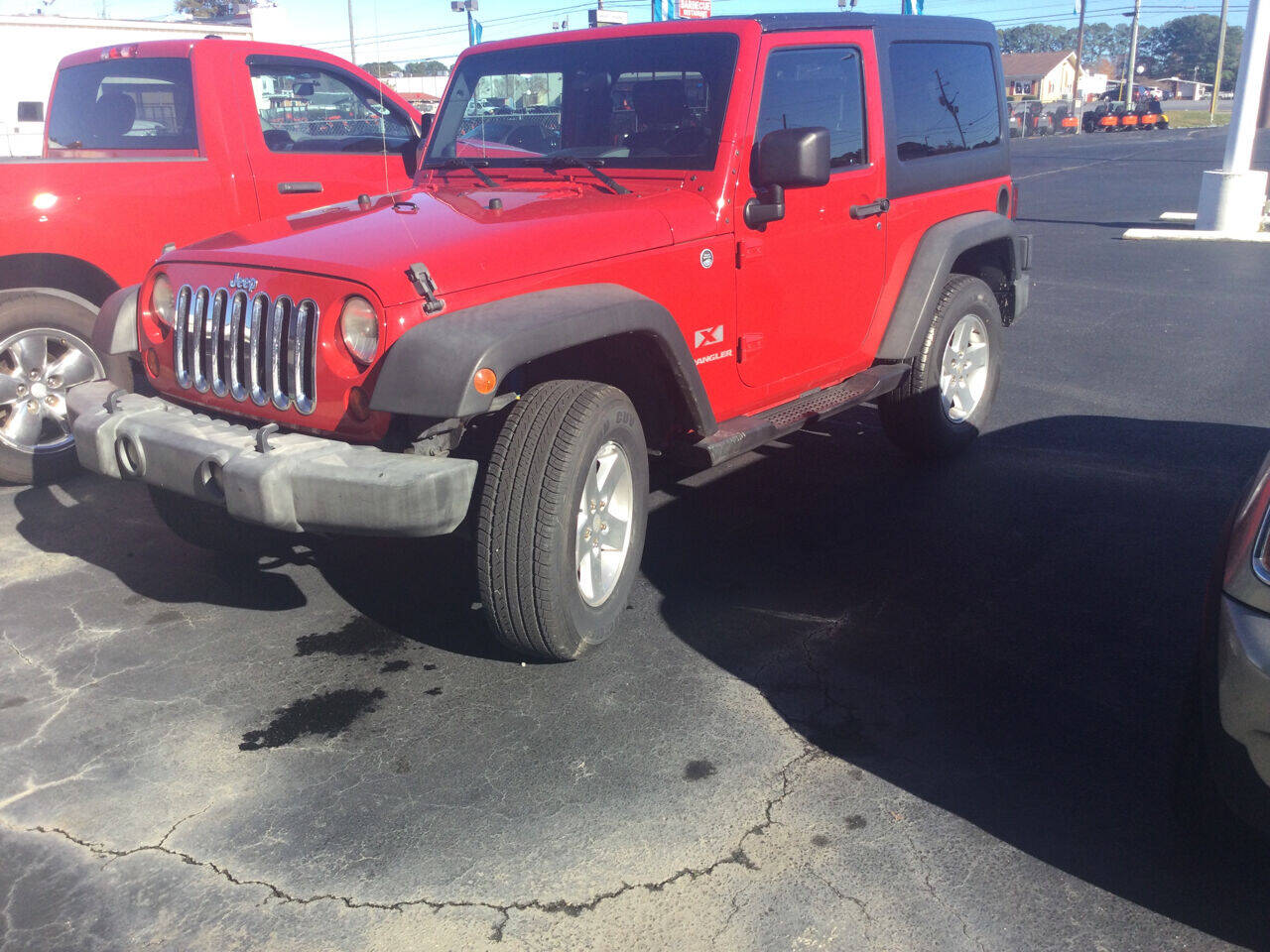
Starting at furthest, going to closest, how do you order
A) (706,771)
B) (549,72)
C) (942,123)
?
1. (942,123)
2. (549,72)
3. (706,771)

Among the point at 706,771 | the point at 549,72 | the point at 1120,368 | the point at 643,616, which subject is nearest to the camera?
the point at 706,771

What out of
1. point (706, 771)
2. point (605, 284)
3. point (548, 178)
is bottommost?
point (706, 771)

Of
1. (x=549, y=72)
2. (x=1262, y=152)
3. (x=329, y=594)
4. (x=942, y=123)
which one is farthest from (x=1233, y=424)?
(x=1262, y=152)

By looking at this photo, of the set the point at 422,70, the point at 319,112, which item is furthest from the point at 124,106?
the point at 422,70

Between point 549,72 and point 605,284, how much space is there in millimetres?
1557

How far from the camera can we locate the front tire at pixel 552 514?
335cm

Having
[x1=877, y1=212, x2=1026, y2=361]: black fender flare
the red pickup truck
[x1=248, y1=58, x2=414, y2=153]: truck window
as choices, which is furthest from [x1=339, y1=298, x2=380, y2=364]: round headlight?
[x1=248, y1=58, x2=414, y2=153]: truck window

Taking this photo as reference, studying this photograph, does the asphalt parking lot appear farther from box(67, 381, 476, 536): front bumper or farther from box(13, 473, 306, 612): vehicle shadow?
box(67, 381, 476, 536): front bumper

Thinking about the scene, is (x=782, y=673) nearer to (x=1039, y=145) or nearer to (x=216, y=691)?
(x=216, y=691)

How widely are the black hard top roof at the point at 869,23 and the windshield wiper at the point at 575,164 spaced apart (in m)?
0.77

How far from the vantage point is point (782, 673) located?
3.68 meters

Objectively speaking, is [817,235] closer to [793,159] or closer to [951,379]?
[793,159]

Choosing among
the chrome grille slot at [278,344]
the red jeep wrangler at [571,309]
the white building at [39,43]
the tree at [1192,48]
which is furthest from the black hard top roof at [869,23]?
the tree at [1192,48]

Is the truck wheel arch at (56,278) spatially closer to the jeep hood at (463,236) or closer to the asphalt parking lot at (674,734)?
the asphalt parking lot at (674,734)
